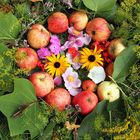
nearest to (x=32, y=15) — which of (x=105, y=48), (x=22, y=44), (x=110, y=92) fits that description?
(x=22, y=44)

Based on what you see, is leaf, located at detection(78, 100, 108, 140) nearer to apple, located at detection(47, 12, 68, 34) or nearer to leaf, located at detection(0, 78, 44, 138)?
leaf, located at detection(0, 78, 44, 138)

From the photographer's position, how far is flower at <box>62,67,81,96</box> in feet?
5.59

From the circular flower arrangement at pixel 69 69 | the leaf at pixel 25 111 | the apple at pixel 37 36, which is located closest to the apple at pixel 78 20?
the circular flower arrangement at pixel 69 69

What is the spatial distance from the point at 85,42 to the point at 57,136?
389 mm

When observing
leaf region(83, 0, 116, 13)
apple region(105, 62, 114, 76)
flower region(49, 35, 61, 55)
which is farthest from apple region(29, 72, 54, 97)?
leaf region(83, 0, 116, 13)

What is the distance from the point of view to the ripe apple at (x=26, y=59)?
1646mm

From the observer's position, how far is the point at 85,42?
177 centimetres

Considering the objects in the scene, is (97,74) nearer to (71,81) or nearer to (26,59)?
(71,81)

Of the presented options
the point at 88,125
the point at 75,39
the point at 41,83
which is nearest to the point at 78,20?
the point at 75,39

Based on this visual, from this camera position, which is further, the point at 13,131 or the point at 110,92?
the point at 110,92

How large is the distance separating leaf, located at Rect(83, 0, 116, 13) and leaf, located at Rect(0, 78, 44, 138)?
401 mm

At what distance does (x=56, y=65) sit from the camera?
5.62ft

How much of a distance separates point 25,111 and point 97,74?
308mm

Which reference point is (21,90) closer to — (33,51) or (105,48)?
(33,51)
